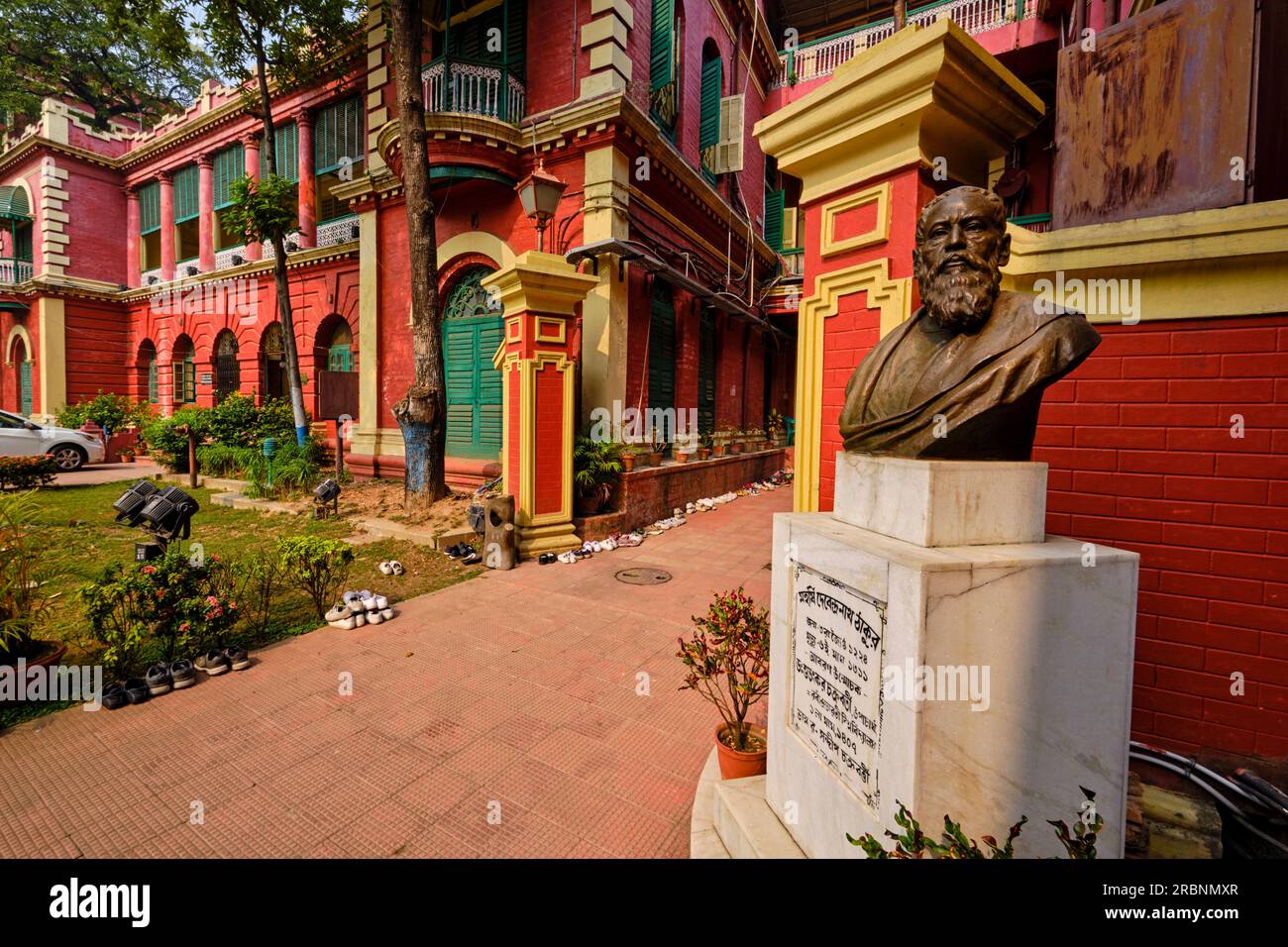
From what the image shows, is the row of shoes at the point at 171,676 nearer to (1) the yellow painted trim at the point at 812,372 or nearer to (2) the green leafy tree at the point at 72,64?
(1) the yellow painted trim at the point at 812,372

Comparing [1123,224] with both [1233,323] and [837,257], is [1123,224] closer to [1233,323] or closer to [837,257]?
[1233,323]

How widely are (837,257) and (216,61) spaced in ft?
53.2

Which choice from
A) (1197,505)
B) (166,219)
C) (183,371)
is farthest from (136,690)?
(166,219)

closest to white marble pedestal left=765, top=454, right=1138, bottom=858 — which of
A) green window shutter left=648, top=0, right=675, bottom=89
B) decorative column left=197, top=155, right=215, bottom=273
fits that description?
green window shutter left=648, top=0, right=675, bottom=89

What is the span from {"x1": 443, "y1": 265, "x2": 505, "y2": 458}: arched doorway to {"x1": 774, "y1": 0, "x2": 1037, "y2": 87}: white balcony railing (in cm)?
732

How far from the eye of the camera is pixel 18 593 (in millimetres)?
3633

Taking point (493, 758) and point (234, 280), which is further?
point (234, 280)

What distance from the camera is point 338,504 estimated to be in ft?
30.9

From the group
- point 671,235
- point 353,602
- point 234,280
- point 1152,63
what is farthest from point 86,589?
point 234,280

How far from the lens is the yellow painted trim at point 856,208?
3.45m

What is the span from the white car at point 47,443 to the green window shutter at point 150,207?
919cm

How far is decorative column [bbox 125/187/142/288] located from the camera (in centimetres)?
1919

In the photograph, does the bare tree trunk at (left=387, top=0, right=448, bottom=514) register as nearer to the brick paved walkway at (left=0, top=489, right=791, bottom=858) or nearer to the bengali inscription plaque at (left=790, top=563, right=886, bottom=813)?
the brick paved walkway at (left=0, top=489, right=791, bottom=858)

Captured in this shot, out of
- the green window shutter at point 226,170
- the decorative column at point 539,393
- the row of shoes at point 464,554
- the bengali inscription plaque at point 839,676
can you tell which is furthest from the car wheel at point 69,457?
the bengali inscription plaque at point 839,676
